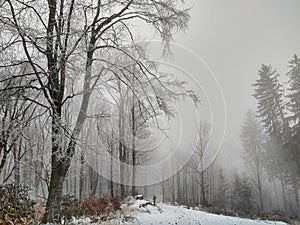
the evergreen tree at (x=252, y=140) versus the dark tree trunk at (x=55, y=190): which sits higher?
the evergreen tree at (x=252, y=140)

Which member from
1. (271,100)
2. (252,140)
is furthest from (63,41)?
(252,140)

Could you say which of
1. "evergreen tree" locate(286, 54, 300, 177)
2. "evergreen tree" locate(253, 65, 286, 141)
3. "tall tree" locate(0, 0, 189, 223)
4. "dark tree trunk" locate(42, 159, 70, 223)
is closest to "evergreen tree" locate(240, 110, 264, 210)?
"evergreen tree" locate(253, 65, 286, 141)

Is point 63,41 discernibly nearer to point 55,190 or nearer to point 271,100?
point 55,190

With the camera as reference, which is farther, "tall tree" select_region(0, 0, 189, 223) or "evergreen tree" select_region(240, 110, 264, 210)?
"evergreen tree" select_region(240, 110, 264, 210)

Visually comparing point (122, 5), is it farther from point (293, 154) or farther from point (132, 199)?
point (293, 154)

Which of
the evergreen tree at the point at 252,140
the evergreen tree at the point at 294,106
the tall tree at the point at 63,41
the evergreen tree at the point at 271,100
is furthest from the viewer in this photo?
the evergreen tree at the point at 252,140

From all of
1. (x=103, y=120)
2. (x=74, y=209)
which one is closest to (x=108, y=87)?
(x=103, y=120)

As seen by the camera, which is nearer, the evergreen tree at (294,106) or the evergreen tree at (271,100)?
the evergreen tree at (294,106)

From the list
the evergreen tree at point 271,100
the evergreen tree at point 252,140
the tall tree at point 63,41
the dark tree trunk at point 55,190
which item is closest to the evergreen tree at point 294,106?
the evergreen tree at point 271,100

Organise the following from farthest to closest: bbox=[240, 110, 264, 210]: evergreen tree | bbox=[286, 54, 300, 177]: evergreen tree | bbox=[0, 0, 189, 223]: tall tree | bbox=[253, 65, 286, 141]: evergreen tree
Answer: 1. bbox=[240, 110, 264, 210]: evergreen tree
2. bbox=[253, 65, 286, 141]: evergreen tree
3. bbox=[286, 54, 300, 177]: evergreen tree
4. bbox=[0, 0, 189, 223]: tall tree

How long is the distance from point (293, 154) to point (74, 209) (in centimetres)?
1686

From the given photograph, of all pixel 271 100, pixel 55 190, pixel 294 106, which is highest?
pixel 271 100

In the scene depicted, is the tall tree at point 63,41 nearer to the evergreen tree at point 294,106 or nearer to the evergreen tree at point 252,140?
the evergreen tree at point 294,106

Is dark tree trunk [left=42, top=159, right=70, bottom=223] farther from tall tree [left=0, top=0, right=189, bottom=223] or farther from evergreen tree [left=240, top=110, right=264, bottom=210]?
evergreen tree [left=240, top=110, right=264, bottom=210]
